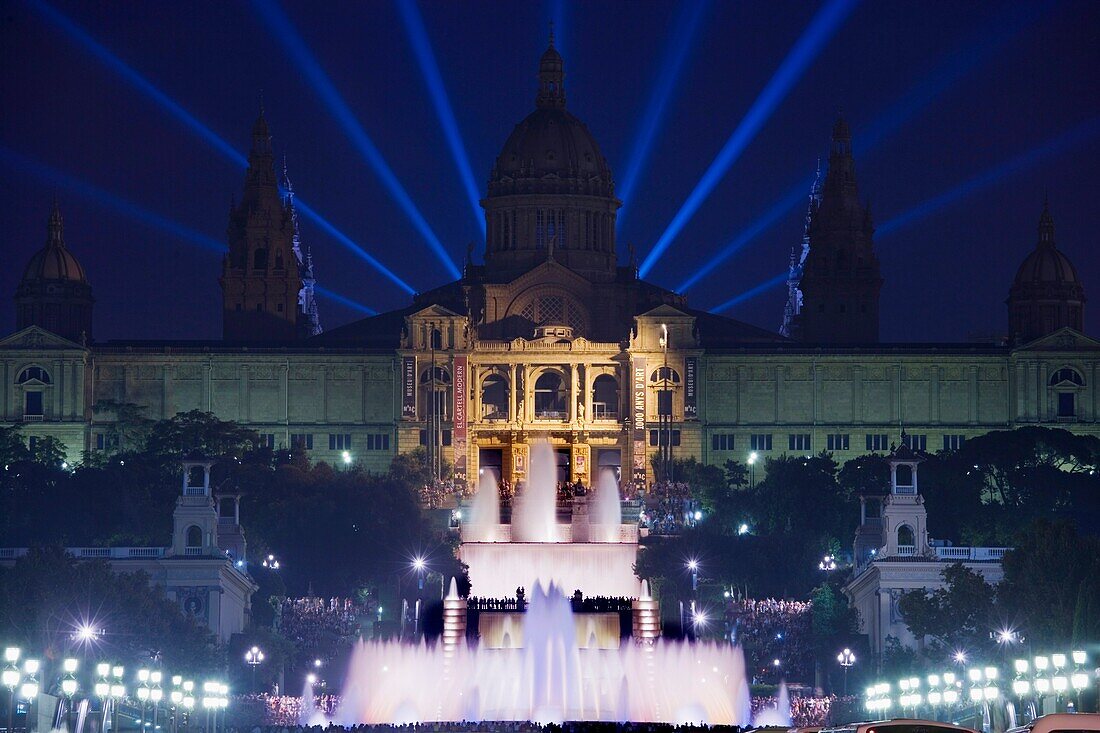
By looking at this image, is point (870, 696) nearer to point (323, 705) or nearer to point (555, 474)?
point (323, 705)

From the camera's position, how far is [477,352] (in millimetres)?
194750

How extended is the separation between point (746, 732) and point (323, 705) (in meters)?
50.8

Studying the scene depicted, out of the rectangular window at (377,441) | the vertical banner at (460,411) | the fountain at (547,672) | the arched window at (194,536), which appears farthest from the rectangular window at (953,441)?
the arched window at (194,536)

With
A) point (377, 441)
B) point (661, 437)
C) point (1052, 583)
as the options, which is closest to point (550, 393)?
point (661, 437)

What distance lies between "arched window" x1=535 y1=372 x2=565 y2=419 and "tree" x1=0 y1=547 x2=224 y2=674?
64.5 m

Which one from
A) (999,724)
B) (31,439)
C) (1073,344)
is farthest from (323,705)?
(1073,344)

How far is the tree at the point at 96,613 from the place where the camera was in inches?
4783

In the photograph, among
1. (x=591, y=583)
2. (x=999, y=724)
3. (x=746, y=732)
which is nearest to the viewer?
(x=746, y=732)

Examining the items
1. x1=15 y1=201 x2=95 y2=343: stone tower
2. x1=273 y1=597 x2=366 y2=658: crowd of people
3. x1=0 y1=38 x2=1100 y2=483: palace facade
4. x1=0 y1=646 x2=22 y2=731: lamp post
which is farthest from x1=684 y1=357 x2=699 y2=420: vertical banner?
x1=0 y1=646 x2=22 y2=731: lamp post

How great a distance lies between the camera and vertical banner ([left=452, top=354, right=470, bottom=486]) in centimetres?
19000

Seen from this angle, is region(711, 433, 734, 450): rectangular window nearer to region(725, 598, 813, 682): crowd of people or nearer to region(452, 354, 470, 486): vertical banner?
region(452, 354, 470, 486): vertical banner

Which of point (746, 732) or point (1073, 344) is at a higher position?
point (1073, 344)

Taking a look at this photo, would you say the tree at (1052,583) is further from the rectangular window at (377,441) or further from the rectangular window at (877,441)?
the rectangular window at (377,441)

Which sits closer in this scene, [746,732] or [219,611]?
[746,732]
